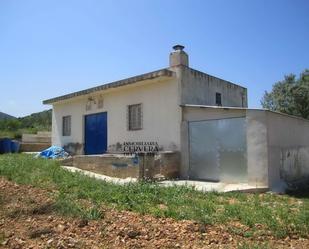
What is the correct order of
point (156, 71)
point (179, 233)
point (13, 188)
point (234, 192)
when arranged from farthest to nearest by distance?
point (156, 71), point (234, 192), point (13, 188), point (179, 233)

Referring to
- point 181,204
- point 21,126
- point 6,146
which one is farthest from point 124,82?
point 21,126

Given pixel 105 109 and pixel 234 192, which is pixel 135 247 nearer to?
pixel 234 192

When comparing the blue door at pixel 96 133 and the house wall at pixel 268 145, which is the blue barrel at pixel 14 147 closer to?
the blue door at pixel 96 133

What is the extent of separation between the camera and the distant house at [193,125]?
1059 centimetres

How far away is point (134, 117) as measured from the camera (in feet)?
48.1

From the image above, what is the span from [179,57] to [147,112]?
8.28 ft

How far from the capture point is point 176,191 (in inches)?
338

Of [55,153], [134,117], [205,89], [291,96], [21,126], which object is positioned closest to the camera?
[205,89]

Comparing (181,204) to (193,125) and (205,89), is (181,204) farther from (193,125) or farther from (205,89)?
(205,89)

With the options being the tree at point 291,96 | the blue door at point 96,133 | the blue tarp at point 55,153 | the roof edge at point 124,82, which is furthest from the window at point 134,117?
the tree at point 291,96

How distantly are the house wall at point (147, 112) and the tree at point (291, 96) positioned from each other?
16.1 m

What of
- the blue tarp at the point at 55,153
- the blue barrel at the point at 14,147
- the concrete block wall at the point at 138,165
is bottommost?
the concrete block wall at the point at 138,165

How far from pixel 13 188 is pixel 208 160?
6.30 m

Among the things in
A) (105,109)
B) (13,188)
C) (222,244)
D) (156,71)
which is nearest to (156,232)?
(222,244)
